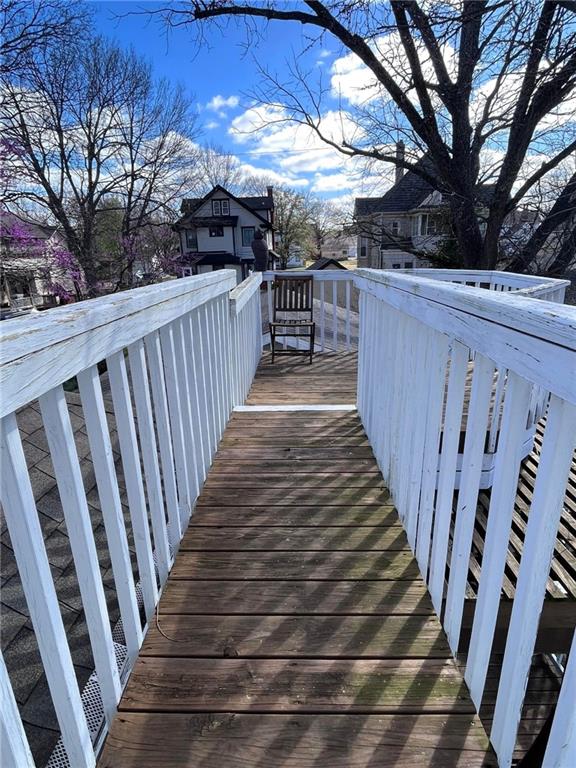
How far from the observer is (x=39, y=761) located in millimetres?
1622

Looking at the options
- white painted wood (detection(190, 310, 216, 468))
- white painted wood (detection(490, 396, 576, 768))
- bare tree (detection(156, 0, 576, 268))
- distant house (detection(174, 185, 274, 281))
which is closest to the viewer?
white painted wood (detection(490, 396, 576, 768))

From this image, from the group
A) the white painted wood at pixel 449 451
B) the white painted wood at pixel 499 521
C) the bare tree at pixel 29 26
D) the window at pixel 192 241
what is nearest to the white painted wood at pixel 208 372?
the white painted wood at pixel 449 451

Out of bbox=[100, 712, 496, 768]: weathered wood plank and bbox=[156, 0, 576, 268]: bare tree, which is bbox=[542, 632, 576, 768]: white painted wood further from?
bbox=[156, 0, 576, 268]: bare tree

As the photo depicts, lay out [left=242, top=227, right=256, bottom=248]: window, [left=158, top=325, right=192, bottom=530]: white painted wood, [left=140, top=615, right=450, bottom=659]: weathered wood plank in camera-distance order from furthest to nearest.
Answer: [left=242, top=227, right=256, bottom=248]: window
[left=158, top=325, right=192, bottom=530]: white painted wood
[left=140, top=615, right=450, bottom=659]: weathered wood plank

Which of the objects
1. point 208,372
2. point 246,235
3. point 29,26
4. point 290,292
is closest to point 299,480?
point 208,372

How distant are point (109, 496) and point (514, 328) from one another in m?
1.00

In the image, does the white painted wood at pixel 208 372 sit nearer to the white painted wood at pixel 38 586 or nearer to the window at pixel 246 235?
the white painted wood at pixel 38 586

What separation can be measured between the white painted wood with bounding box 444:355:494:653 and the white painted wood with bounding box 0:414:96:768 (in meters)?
0.96

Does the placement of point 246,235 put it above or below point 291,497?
above

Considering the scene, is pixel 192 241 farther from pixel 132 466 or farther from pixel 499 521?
pixel 499 521

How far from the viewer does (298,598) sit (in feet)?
4.79

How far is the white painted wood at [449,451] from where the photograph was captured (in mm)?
1219

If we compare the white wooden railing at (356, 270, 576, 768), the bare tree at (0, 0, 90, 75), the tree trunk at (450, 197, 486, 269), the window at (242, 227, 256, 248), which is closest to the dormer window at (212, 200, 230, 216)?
the window at (242, 227, 256, 248)

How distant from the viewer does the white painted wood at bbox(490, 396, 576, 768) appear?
739 mm
